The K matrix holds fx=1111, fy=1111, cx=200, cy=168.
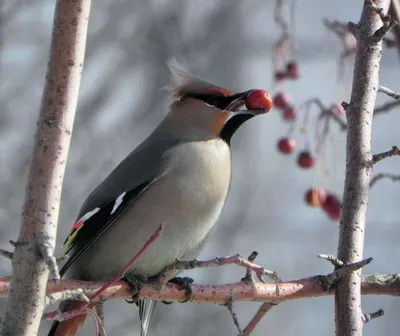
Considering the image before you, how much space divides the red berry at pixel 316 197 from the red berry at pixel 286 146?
0.20m

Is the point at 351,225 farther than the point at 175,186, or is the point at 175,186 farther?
the point at 175,186

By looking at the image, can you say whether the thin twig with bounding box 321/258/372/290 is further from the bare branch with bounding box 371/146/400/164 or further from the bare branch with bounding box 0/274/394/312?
the bare branch with bounding box 371/146/400/164

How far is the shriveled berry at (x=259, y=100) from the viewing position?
10.9 ft

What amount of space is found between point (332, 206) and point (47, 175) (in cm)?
219

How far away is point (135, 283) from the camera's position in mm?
Answer: 2828

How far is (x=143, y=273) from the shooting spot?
3271mm

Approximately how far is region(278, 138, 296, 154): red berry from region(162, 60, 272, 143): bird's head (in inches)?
26.9

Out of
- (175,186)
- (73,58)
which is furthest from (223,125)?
(73,58)

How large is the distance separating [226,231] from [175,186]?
633cm

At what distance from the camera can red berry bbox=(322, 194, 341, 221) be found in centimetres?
401

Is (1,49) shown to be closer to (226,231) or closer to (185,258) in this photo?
(226,231)

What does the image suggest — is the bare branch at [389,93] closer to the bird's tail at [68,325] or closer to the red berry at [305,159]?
the bird's tail at [68,325]

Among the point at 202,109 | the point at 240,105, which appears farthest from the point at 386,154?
the point at 202,109

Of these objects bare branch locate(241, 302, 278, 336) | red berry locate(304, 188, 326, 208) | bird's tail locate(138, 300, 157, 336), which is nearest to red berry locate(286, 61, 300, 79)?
red berry locate(304, 188, 326, 208)
